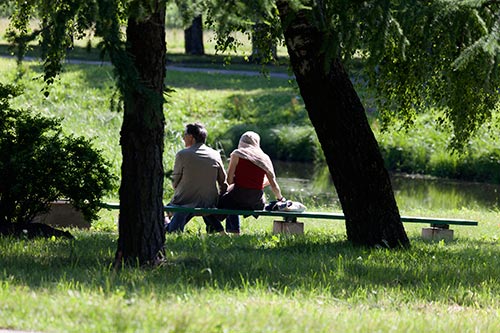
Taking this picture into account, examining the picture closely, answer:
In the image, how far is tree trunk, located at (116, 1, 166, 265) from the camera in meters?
8.45

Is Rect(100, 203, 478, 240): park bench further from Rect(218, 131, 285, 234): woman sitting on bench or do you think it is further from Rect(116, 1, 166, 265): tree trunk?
Rect(116, 1, 166, 265): tree trunk

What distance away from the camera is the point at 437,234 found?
530 inches

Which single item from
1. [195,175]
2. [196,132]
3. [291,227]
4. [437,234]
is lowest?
[437,234]

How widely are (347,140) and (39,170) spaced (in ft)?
9.87

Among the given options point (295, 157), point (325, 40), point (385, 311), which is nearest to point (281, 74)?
point (295, 157)

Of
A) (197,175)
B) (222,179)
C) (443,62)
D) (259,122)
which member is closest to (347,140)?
(443,62)

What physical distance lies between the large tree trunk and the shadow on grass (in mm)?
298

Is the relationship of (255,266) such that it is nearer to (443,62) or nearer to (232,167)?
(232,167)

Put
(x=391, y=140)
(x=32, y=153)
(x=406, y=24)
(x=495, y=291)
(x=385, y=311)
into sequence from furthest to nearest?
(x=391, y=140) < (x=32, y=153) < (x=406, y=24) < (x=495, y=291) < (x=385, y=311)

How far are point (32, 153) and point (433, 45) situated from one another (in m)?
4.65

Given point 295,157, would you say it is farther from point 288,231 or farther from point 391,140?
point 288,231

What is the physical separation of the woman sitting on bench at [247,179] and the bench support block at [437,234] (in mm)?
1860

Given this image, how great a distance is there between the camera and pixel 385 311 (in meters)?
7.31

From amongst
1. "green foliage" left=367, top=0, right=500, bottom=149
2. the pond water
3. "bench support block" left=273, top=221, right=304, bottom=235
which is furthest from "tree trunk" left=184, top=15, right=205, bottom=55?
"bench support block" left=273, top=221, right=304, bottom=235
